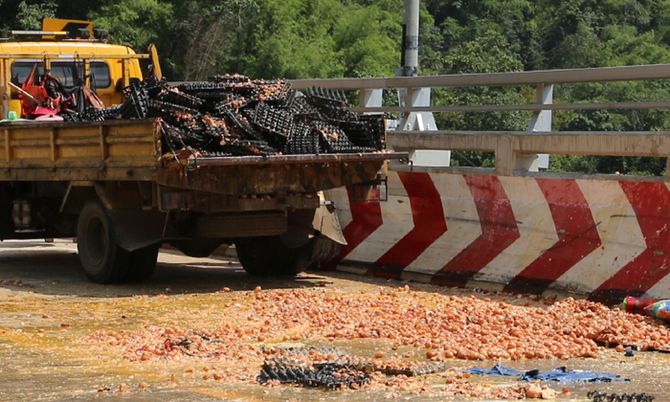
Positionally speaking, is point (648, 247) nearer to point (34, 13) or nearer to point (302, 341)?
point (302, 341)

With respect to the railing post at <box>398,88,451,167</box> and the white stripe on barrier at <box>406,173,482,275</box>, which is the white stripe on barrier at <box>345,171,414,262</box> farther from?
the railing post at <box>398,88,451,167</box>

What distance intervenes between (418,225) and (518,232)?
1.65 metres

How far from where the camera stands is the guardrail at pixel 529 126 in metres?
12.2

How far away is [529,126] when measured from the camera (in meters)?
14.1

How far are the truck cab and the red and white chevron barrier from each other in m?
3.68

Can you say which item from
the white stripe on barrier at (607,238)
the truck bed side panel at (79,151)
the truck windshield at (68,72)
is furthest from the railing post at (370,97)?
the white stripe on barrier at (607,238)

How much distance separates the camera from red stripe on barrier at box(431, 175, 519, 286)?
1351 cm

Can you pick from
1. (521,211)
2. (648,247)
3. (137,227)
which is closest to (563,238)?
(521,211)

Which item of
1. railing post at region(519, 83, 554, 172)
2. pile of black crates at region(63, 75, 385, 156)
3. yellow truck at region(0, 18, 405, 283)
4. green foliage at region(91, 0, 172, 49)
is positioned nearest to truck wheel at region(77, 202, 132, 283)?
yellow truck at region(0, 18, 405, 283)

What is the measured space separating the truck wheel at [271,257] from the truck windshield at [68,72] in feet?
11.6

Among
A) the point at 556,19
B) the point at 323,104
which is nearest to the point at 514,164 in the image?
the point at 323,104

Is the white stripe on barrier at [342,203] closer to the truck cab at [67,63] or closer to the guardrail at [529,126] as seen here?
the guardrail at [529,126]

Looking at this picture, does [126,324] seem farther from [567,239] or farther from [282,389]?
[567,239]

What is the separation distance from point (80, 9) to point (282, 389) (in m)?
40.0
